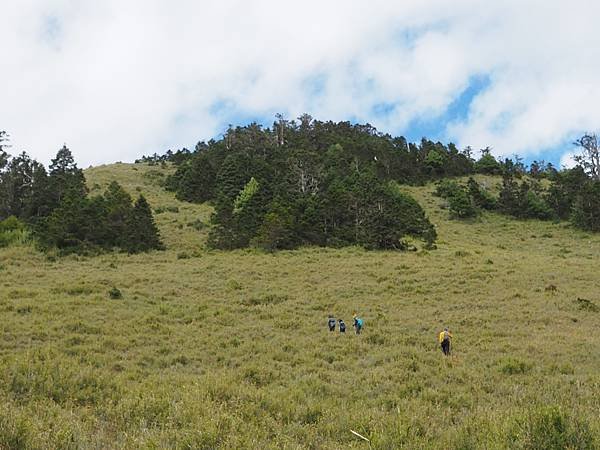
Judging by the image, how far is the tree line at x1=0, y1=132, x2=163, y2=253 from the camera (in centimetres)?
3881

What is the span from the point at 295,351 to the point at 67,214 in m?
29.9

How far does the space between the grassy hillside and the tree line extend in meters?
2.49

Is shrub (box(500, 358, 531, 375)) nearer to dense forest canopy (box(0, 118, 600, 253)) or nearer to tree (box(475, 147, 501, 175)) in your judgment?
dense forest canopy (box(0, 118, 600, 253))

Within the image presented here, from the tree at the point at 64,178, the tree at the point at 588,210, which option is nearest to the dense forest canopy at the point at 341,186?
the tree at the point at 588,210

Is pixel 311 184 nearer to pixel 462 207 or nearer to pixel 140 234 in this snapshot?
pixel 462 207

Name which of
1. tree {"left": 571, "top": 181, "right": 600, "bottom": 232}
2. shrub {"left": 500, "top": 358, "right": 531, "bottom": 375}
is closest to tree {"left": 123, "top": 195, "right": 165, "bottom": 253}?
shrub {"left": 500, "top": 358, "right": 531, "bottom": 375}

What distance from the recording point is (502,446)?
5.89 metres

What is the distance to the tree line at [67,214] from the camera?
1528 inches

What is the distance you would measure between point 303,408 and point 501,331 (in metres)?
12.8

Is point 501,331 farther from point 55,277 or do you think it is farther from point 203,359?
point 55,277

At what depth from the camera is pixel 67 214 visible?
3981 centimetres

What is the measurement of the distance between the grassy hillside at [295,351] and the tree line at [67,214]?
249cm

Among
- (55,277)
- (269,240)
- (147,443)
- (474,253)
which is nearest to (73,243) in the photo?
(55,277)

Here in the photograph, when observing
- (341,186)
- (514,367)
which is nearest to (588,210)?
(341,186)
